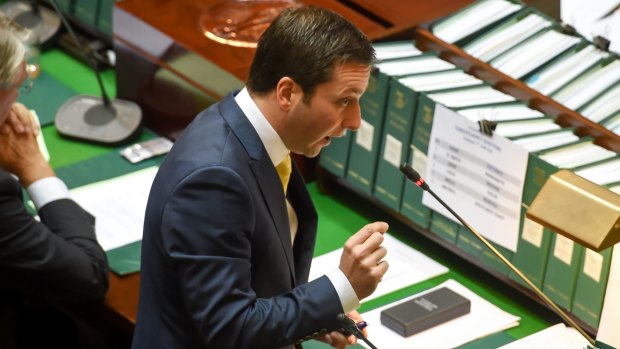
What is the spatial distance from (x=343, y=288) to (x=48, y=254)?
1.01 meters

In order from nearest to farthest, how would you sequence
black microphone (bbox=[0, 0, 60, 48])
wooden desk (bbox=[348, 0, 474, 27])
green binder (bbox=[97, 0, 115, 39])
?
wooden desk (bbox=[348, 0, 474, 27]), green binder (bbox=[97, 0, 115, 39]), black microphone (bbox=[0, 0, 60, 48])

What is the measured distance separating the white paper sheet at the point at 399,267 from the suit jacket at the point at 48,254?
0.61m

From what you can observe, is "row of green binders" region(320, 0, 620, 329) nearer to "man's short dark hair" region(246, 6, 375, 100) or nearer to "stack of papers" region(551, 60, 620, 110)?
"stack of papers" region(551, 60, 620, 110)

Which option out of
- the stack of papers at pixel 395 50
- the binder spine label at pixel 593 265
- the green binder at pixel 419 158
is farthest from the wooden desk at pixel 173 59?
the binder spine label at pixel 593 265

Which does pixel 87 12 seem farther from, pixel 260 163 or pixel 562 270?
pixel 260 163

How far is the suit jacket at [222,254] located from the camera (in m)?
2.44

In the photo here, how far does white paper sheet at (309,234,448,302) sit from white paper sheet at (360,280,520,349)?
0.32 ft

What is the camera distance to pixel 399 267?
12.0ft

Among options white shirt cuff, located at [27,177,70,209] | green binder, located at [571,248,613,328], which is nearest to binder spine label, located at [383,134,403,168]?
green binder, located at [571,248,613,328]

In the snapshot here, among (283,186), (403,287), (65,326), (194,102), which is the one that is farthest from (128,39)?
(283,186)

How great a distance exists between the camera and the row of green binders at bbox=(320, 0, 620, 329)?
3291 mm

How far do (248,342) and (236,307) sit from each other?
8cm

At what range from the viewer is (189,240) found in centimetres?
245

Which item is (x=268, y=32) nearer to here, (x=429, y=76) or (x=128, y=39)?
Result: (x=429, y=76)
